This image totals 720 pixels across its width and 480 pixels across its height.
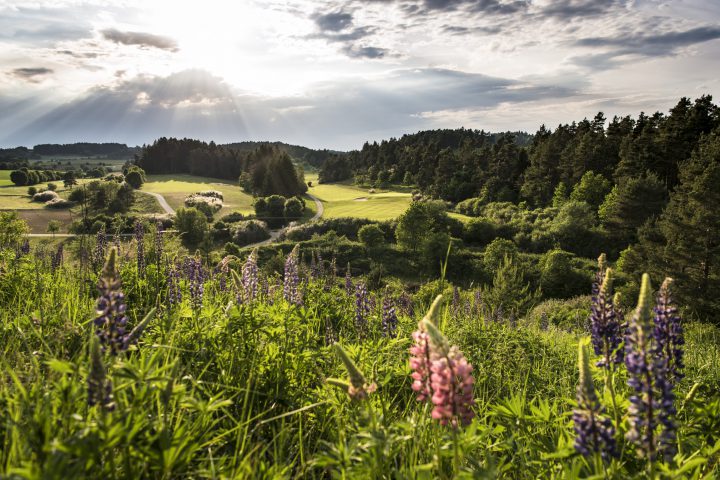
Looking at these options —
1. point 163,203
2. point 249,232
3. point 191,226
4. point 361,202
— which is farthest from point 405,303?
point 163,203

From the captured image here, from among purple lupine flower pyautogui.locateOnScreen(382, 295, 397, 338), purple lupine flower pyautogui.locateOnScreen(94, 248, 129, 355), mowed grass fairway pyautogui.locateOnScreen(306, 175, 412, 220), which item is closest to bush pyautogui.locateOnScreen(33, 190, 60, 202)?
mowed grass fairway pyautogui.locateOnScreen(306, 175, 412, 220)

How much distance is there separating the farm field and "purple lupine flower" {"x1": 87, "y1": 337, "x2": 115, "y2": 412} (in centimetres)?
7567

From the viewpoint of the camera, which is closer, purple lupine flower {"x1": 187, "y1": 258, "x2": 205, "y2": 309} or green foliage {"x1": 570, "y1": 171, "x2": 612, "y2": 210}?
purple lupine flower {"x1": 187, "y1": 258, "x2": 205, "y2": 309}

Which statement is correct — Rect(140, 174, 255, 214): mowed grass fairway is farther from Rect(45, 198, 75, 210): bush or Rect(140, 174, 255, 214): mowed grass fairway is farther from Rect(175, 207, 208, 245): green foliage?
Rect(175, 207, 208, 245): green foliage

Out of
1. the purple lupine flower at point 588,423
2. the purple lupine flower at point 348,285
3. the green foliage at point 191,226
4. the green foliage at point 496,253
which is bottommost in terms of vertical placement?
the green foliage at point 496,253

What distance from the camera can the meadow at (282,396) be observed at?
2.13 meters

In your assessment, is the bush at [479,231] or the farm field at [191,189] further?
the farm field at [191,189]

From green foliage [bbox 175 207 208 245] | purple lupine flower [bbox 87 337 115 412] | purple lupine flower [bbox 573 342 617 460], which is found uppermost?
purple lupine flower [bbox 87 337 115 412]

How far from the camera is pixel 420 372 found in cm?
256

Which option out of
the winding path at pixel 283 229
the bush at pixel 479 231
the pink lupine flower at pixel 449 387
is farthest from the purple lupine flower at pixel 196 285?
the bush at pixel 479 231

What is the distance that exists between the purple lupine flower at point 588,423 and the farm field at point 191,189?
250 ft

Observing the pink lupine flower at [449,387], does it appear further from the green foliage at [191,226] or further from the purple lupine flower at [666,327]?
the green foliage at [191,226]

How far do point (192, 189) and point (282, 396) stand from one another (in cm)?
10105

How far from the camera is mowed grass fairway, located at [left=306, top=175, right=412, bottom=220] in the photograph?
237 ft
